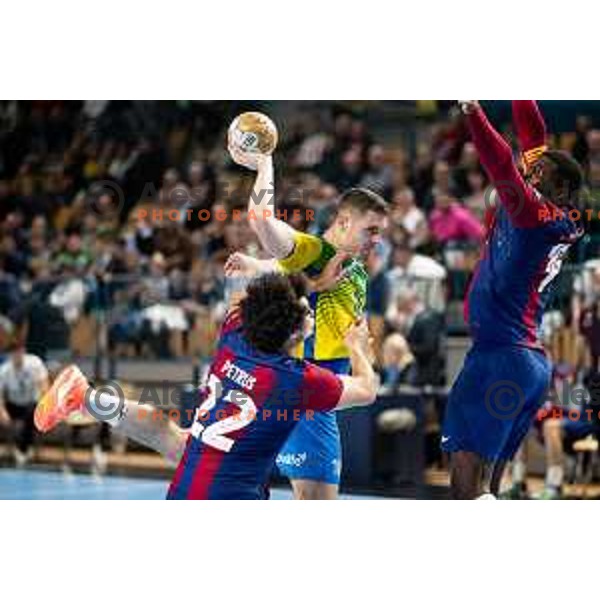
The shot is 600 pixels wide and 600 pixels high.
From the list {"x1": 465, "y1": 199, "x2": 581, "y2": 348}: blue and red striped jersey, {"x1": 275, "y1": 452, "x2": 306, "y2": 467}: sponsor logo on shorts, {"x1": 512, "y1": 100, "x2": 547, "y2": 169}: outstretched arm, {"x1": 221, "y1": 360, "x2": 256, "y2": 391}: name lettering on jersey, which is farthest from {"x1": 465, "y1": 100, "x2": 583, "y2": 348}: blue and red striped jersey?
{"x1": 221, "y1": 360, "x2": 256, "y2": 391}: name lettering on jersey

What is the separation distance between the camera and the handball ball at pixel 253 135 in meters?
8.52

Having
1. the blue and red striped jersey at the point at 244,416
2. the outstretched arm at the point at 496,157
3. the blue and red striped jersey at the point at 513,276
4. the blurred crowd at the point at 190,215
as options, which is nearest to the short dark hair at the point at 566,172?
the blue and red striped jersey at the point at 513,276

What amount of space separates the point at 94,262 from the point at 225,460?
33.5 ft

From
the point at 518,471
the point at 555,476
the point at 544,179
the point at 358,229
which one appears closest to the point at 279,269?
the point at 358,229

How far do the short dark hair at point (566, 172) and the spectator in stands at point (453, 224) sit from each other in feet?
20.6

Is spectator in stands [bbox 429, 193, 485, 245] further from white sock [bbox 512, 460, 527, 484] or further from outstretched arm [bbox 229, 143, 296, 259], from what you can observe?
outstretched arm [bbox 229, 143, 296, 259]

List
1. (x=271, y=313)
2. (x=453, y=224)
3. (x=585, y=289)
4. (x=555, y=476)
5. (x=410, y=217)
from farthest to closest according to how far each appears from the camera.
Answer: (x=410, y=217)
(x=453, y=224)
(x=585, y=289)
(x=555, y=476)
(x=271, y=313)

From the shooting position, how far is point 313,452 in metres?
8.41

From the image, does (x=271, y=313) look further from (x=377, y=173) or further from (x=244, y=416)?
(x=377, y=173)

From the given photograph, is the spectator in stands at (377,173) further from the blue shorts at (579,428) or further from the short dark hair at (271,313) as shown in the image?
the short dark hair at (271,313)

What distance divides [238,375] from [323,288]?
150 cm

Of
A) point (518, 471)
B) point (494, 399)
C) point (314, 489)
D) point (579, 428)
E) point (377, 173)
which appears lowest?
point (518, 471)

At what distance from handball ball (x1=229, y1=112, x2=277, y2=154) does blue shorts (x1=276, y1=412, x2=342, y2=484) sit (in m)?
1.59
